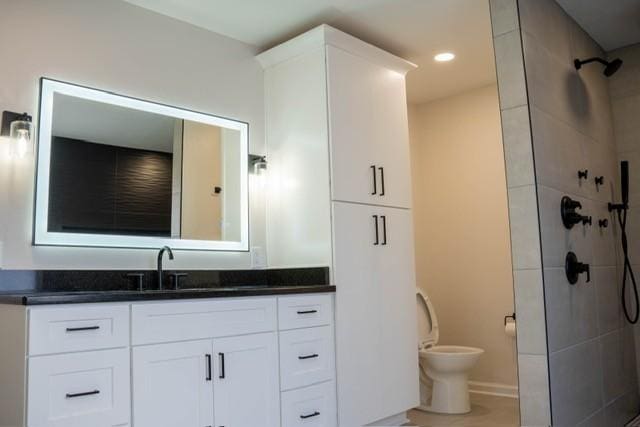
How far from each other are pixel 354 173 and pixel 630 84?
2212 mm

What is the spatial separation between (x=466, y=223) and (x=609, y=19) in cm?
177

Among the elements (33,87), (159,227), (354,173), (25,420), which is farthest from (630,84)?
(25,420)

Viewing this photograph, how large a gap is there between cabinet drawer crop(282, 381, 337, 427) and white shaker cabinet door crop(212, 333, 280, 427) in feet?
0.25

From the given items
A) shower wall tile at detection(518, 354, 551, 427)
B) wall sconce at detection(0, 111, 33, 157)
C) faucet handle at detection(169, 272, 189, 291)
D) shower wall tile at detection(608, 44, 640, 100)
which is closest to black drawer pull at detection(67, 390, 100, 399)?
faucet handle at detection(169, 272, 189, 291)

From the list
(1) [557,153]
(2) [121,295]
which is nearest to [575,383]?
(1) [557,153]

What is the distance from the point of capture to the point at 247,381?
234cm

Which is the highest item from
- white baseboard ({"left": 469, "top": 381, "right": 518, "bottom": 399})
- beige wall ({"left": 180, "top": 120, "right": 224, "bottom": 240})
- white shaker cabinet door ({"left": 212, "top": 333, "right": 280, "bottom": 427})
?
beige wall ({"left": 180, "top": 120, "right": 224, "bottom": 240})

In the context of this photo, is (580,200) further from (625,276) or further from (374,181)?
(374,181)

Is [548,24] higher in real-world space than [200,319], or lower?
higher

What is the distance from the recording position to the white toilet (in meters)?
3.48

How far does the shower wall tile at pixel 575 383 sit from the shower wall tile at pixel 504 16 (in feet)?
5.30

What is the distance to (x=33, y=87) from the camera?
7.88 feet

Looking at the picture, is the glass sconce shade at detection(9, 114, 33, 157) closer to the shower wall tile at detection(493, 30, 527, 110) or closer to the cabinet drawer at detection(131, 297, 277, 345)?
the cabinet drawer at detection(131, 297, 277, 345)

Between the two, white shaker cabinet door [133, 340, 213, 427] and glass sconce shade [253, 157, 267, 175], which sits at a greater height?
glass sconce shade [253, 157, 267, 175]
